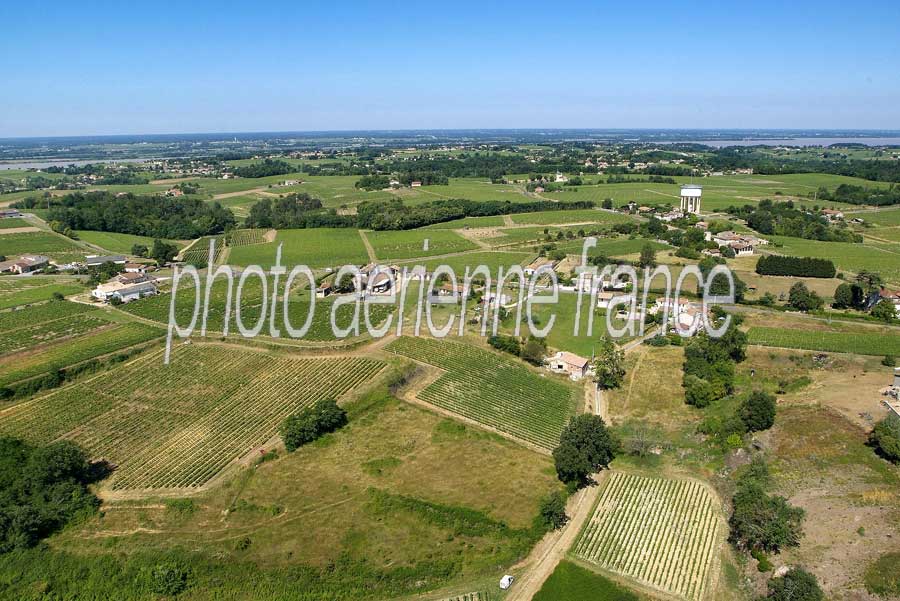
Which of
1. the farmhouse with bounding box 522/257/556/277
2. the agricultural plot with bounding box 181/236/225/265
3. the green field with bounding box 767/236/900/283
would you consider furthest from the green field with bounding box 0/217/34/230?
the green field with bounding box 767/236/900/283

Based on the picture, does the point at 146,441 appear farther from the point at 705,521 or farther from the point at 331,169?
the point at 331,169

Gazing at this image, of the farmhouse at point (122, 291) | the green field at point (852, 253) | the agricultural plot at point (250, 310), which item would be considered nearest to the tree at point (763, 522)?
the agricultural plot at point (250, 310)

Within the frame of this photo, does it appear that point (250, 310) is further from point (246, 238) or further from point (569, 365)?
point (246, 238)

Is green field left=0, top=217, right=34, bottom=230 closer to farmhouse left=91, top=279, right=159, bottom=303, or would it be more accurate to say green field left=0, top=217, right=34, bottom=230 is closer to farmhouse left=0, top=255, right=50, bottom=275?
farmhouse left=0, top=255, right=50, bottom=275

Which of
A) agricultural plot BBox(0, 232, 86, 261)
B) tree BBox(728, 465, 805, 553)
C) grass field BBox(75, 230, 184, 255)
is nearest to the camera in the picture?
tree BBox(728, 465, 805, 553)

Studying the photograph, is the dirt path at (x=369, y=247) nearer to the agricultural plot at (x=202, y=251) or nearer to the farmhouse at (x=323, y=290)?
the farmhouse at (x=323, y=290)

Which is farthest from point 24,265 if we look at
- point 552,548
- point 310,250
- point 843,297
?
point 843,297
